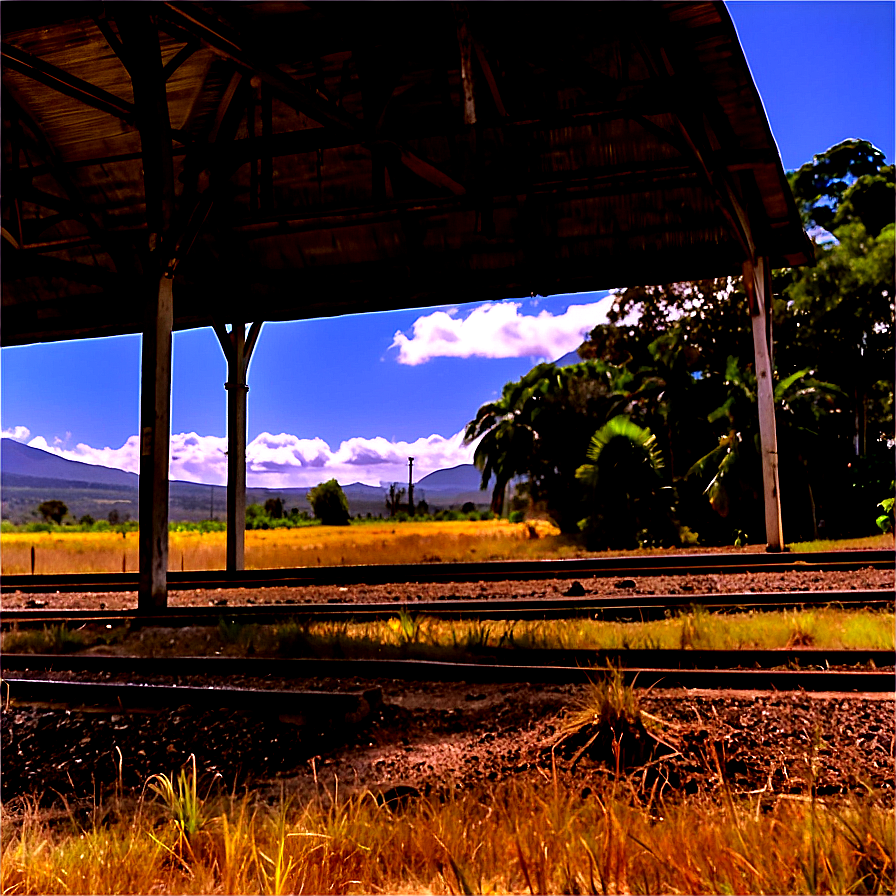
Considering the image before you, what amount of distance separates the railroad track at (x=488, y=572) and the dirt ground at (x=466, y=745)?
13.9 feet

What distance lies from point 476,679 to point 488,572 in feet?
15.4

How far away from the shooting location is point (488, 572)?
908 centimetres

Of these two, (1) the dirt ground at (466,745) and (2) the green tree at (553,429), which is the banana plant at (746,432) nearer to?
(2) the green tree at (553,429)

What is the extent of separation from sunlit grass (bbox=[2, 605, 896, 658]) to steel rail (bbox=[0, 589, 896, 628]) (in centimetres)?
14

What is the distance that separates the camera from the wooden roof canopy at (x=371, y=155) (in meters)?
7.61

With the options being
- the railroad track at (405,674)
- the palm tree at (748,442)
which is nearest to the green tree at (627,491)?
the palm tree at (748,442)

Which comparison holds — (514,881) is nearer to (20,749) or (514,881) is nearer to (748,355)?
(20,749)

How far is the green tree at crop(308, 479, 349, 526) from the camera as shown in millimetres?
58375

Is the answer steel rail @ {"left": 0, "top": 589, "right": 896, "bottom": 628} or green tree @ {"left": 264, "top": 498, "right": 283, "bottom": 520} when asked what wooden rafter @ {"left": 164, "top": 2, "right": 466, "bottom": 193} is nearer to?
steel rail @ {"left": 0, "top": 589, "right": 896, "bottom": 628}

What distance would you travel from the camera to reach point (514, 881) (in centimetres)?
217

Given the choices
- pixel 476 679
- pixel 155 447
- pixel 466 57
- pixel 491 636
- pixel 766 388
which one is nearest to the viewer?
pixel 476 679

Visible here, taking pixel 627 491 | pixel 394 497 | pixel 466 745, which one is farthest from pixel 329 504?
pixel 466 745

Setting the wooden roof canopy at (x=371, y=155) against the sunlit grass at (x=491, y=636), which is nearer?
the sunlit grass at (x=491, y=636)

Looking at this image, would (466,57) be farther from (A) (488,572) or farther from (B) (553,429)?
(B) (553,429)
